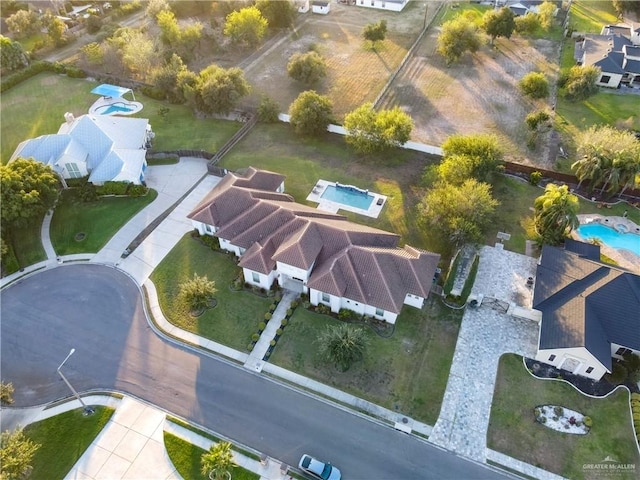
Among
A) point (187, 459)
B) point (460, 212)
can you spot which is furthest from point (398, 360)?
point (187, 459)

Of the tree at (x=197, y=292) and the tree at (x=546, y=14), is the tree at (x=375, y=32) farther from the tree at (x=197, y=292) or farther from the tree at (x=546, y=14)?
the tree at (x=197, y=292)

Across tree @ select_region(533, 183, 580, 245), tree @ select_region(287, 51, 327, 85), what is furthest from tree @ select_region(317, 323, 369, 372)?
tree @ select_region(287, 51, 327, 85)

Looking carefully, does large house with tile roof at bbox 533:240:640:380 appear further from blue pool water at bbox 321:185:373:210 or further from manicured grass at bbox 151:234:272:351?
manicured grass at bbox 151:234:272:351

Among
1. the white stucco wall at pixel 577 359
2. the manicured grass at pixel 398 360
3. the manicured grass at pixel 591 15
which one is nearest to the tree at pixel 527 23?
the manicured grass at pixel 591 15

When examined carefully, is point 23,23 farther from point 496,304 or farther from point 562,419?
point 562,419

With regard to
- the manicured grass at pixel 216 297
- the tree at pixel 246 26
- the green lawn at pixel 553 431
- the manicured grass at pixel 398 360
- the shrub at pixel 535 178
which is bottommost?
the green lawn at pixel 553 431

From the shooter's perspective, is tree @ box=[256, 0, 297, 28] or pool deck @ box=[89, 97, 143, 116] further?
tree @ box=[256, 0, 297, 28]
